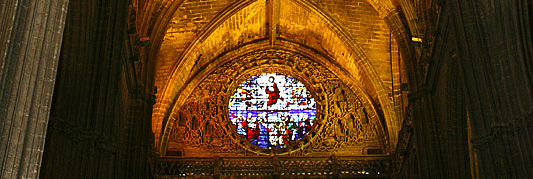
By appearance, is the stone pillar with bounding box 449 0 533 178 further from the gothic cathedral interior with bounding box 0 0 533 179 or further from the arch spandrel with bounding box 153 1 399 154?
the arch spandrel with bounding box 153 1 399 154

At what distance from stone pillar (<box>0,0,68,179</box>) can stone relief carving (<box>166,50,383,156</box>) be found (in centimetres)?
1279

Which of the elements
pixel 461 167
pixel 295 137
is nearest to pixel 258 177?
pixel 295 137

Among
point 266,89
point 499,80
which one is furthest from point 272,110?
point 499,80

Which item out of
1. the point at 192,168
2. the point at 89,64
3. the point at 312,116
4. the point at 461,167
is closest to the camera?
the point at 89,64

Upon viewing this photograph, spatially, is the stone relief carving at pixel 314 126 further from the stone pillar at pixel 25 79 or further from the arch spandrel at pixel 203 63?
the stone pillar at pixel 25 79

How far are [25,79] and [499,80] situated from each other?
5797mm

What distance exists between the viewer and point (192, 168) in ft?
60.8

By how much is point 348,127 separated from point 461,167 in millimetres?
6494

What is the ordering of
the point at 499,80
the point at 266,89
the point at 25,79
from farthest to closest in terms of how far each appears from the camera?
the point at 266,89, the point at 499,80, the point at 25,79

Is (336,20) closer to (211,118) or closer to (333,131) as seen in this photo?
(333,131)

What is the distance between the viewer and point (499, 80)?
9.42 metres

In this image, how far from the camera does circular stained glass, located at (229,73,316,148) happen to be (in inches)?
768

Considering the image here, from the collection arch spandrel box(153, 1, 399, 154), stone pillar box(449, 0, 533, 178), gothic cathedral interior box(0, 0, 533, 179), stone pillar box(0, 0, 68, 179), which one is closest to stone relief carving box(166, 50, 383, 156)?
gothic cathedral interior box(0, 0, 533, 179)

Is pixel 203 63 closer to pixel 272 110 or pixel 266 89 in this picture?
pixel 266 89
